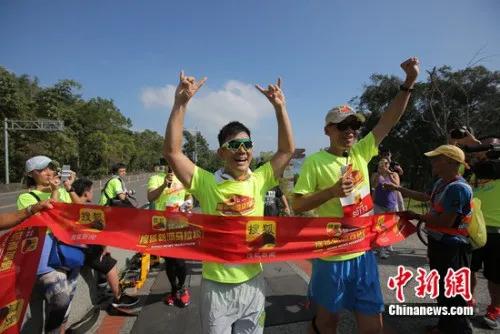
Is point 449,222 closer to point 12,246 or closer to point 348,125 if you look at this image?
point 348,125

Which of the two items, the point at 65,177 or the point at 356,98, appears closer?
the point at 65,177

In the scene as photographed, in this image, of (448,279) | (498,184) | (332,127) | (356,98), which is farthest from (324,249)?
(356,98)

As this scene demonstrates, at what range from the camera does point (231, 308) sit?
2.13 metres

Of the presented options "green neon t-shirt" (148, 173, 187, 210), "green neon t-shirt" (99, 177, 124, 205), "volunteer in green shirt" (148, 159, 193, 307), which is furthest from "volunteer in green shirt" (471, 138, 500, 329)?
"green neon t-shirt" (99, 177, 124, 205)

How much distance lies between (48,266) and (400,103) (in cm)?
353

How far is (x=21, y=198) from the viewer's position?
2.83 metres

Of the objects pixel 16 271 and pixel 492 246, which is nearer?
pixel 16 271

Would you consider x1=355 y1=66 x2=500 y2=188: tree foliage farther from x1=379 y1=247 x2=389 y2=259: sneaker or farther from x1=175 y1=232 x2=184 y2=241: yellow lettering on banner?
x1=175 y1=232 x2=184 y2=241: yellow lettering on banner

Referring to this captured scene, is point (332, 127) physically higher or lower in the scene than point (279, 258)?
higher

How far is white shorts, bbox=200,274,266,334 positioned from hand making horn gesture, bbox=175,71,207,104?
4.13 feet

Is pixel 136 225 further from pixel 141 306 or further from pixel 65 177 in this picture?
pixel 141 306

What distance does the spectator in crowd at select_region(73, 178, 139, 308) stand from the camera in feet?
12.8

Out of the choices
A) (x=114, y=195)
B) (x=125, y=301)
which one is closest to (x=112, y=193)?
(x=114, y=195)

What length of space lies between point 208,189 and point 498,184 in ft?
11.1
